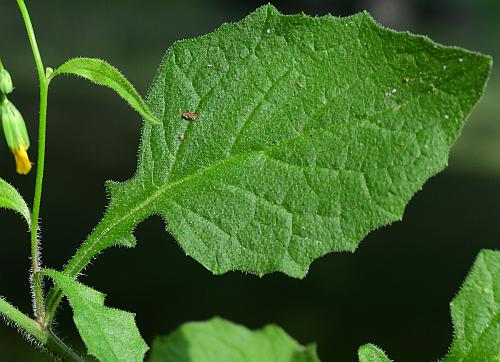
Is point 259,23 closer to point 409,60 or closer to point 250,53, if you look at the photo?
point 250,53

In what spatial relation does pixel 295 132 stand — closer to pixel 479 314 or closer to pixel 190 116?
pixel 190 116

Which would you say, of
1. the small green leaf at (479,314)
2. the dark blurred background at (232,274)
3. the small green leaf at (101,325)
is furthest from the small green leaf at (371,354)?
the dark blurred background at (232,274)

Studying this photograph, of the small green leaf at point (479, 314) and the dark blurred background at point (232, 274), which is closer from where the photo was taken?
the small green leaf at point (479, 314)

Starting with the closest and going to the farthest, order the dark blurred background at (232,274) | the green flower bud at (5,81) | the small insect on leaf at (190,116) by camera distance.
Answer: the green flower bud at (5,81), the small insect on leaf at (190,116), the dark blurred background at (232,274)

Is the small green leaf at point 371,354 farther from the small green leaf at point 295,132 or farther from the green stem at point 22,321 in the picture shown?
the green stem at point 22,321

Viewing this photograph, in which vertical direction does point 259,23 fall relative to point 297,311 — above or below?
above

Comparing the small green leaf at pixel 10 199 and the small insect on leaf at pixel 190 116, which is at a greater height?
the small insect on leaf at pixel 190 116

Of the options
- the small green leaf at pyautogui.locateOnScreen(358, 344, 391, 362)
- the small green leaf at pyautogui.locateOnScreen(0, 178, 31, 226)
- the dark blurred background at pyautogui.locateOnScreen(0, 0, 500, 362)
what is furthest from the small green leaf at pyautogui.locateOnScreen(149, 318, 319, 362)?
the dark blurred background at pyautogui.locateOnScreen(0, 0, 500, 362)

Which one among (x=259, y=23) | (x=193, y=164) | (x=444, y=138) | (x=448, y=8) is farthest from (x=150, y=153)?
(x=448, y=8)
